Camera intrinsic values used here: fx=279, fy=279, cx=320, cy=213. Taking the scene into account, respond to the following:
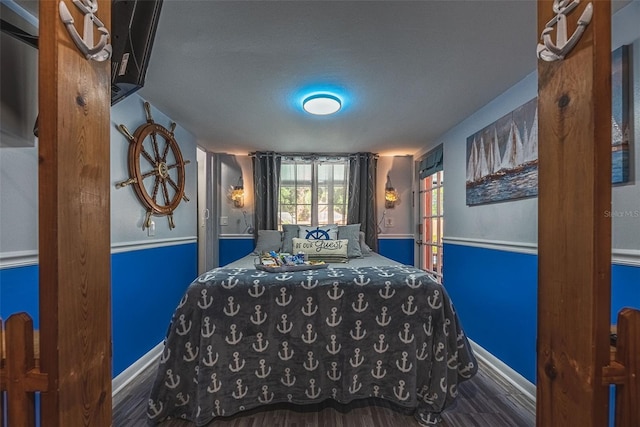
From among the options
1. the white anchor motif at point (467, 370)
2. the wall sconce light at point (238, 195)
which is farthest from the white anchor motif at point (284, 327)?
the wall sconce light at point (238, 195)

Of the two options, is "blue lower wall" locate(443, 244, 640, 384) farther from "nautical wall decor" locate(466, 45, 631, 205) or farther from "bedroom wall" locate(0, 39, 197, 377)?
Result: "bedroom wall" locate(0, 39, 197, 377)

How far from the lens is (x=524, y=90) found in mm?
1921

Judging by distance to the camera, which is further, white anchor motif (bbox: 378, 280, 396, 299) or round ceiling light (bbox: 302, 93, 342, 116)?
round ceiling light (bbox: 302, 93, 342, 116)

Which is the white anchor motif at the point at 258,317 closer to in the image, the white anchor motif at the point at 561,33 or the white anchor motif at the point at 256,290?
the white anchor motif at the point at 256,290

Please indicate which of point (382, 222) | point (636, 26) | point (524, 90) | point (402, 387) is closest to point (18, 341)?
point (402, 387)

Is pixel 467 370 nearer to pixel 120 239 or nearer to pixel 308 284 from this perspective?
pixel 308 284

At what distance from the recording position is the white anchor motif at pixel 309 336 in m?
1.57

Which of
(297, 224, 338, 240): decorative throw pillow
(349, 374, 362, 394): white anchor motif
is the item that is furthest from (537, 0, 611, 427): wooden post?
(297, 224, 338, 240): decorative throw pillow

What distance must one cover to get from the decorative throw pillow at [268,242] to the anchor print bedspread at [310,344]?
5.81 ft

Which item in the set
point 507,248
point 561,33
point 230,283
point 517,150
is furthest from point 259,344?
point 517,150

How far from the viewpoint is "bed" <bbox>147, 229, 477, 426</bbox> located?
153 centimetres

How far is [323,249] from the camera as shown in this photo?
298 cm

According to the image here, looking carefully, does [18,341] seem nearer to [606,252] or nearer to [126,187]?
[606,252]

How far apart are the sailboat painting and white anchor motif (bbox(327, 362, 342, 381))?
167 centimetres
